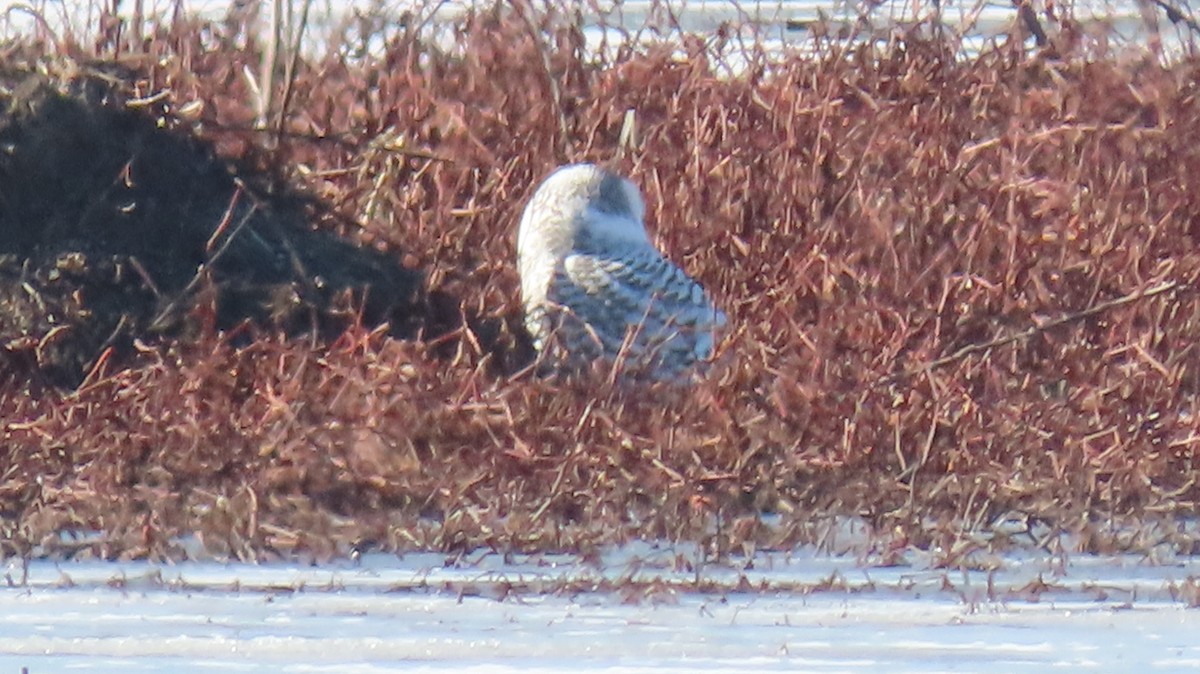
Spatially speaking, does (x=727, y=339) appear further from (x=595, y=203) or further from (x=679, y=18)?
(x=679, y=18)

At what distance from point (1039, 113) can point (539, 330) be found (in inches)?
78.3

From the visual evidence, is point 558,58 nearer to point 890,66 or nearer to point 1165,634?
point 890,66

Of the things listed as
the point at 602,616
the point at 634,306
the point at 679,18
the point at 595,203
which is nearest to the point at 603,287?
the point at 634,306

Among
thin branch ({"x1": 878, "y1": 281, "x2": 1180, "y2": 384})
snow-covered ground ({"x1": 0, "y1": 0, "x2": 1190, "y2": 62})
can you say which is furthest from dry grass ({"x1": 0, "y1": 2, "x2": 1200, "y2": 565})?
snow-covered ground ({"x1": 0, "y1": 0, "x2": 1190, "y2": 62})

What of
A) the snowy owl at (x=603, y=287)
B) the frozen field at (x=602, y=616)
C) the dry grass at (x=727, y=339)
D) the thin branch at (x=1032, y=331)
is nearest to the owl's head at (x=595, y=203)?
the snowy owl at (x=603, y=287)

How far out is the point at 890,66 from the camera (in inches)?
280

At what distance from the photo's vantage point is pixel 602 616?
12.7 feet

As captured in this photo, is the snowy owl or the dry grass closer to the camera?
the dry grass

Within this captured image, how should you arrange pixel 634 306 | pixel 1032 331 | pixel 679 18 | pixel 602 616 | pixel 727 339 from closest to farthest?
pixel 602 616, pixel 1032 331, pixel 727 339, pixel 634 306, pixel 679 18

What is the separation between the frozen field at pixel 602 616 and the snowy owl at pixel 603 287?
111 cm

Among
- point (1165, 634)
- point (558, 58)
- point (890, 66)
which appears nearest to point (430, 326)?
point (558, 58)

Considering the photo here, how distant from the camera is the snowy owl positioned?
541 cm

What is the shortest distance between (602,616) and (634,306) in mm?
1857

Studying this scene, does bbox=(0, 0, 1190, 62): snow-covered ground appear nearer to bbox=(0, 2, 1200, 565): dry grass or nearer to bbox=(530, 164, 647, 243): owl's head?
bbox=(0, 2, 1200, 565): dry grass
